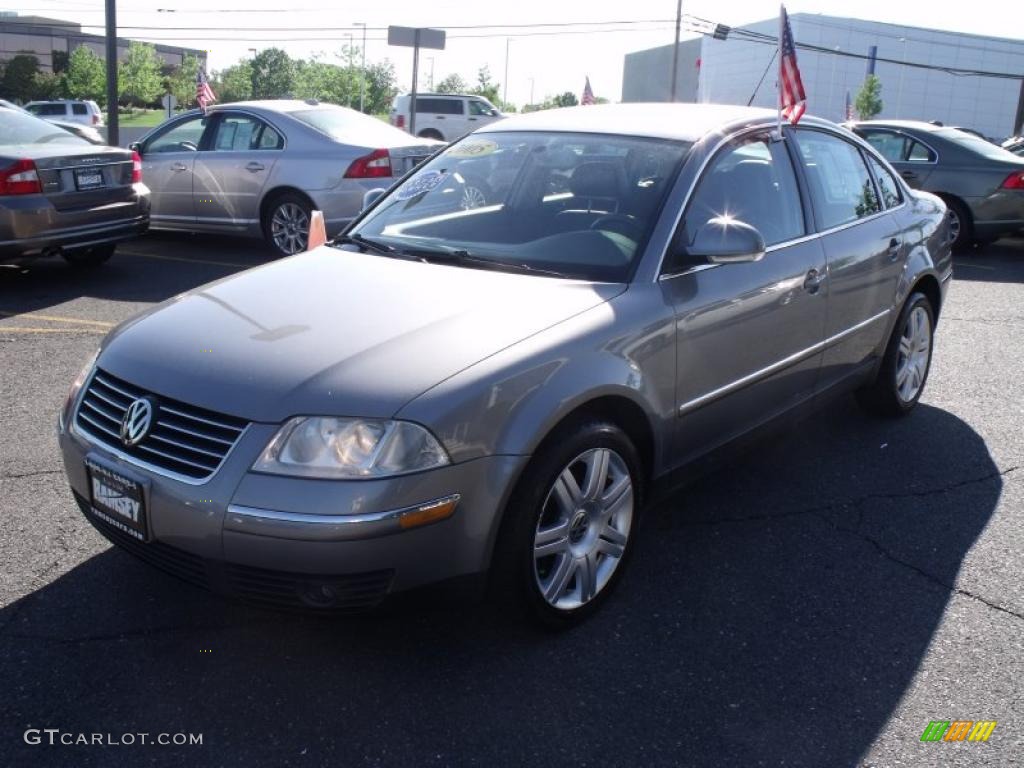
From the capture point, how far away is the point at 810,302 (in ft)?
14.1

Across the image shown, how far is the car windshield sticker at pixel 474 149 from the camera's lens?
14.8 feet

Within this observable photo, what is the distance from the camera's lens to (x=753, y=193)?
4.21m

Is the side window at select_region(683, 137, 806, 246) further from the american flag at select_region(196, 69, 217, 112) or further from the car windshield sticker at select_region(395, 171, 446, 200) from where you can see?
the american flag at select_region(196, 69, 217, 112)

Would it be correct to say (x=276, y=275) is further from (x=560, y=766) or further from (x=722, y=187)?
(x=560, y=766)

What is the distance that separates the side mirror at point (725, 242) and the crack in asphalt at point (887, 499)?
1.20 metres

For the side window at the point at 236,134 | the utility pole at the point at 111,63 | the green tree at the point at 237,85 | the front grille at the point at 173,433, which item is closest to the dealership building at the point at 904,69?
the green tree at the point at 237,85

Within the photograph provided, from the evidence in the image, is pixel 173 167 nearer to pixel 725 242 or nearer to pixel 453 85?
pixel 725 242

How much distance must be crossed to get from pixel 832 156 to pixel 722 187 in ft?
3.97

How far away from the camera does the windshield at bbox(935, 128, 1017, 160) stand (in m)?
11.9

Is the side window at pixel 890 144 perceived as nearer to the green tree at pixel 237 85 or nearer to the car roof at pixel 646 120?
the car roof at pixel 646 120

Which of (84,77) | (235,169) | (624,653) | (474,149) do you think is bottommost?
(624,653)

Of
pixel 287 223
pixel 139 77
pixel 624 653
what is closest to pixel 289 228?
pixel 287 223

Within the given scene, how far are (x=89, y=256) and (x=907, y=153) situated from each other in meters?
9.37

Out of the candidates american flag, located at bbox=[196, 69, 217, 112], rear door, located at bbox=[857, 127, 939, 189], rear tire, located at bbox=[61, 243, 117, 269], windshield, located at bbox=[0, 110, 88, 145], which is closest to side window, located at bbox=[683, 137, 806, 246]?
windshield, located at bbox=[0, 110, 88, 145]
